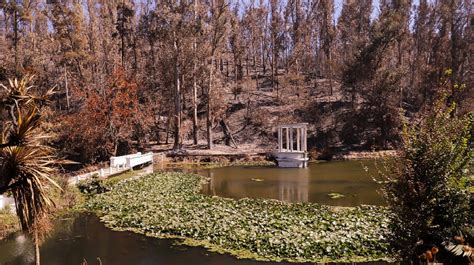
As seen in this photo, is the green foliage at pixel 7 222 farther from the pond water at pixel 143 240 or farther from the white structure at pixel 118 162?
the white structure at pixel 118 162

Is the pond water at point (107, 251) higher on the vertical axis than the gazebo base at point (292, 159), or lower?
higher

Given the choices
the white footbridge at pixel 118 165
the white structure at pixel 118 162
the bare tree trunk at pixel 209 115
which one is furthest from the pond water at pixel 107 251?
the bare tree trunk at pixel 209 115

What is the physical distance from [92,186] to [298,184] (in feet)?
35.8

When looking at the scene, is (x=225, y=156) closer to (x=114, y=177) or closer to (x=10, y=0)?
(x=114, y=177)

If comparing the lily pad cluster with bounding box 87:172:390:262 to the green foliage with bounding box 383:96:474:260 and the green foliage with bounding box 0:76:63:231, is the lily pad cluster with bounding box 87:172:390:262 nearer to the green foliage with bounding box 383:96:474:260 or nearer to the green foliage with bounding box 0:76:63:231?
the green foliage with bounding box 383:96:474:260

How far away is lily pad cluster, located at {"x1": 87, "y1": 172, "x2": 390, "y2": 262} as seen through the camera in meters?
10.5

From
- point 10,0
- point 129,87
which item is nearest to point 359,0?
point 129,87

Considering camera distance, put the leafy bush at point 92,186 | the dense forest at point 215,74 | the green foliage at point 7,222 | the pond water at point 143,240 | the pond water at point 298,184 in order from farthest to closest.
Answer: the dense forest at point 215,74, the leafy bush at point 92,186, the pond water at point 298,184, the green foliage at point 7,222, the pond water at point 143,240

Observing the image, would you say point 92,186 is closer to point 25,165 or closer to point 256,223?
point 256,223

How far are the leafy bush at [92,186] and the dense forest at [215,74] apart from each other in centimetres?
1037

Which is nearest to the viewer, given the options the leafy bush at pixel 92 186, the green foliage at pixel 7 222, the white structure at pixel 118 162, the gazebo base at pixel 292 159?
the green foliage at pixel 7 222

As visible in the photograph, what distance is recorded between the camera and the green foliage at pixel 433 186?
7.43m

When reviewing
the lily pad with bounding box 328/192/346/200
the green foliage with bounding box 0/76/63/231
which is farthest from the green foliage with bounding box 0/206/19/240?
the lily pad with bounding box 328/192/346/200

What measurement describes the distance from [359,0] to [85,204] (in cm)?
5114
